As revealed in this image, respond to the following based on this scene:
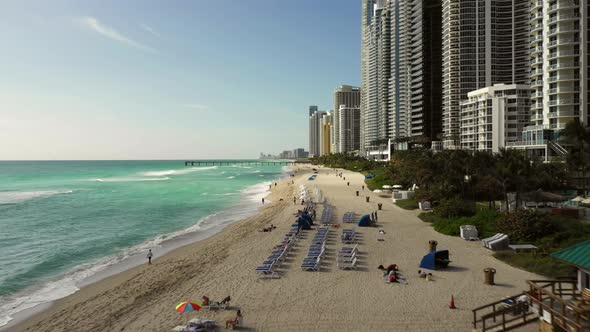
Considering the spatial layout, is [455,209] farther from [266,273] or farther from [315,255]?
[266,273]

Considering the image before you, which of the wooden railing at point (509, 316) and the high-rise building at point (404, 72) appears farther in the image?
the high-rise building at point (404, 72)

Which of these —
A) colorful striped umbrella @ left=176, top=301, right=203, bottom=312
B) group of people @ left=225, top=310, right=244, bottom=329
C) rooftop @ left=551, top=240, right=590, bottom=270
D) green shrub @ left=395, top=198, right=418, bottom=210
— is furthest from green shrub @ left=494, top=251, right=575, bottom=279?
green shrub @ left=395, top=198, right=418, bottom=210

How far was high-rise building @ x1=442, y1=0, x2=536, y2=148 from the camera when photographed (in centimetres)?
10481

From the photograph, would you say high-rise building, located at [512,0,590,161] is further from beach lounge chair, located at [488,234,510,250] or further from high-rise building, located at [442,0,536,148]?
high-rise building, located at [442,0,536,148]

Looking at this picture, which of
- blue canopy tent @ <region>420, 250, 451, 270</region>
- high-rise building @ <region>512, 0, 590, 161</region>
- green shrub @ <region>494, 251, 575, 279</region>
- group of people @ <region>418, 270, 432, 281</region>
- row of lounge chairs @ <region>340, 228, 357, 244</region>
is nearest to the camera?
green shrub @ <region>494, 251, 575, 279</region>

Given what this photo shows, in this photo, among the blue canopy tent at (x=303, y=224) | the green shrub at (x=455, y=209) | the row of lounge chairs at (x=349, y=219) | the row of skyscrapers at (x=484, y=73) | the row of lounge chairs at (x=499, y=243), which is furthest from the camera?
the row of skyscrapers at (x=484, y=73)

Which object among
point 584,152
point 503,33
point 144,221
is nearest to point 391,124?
point 503,33

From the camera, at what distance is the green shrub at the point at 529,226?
21625mm

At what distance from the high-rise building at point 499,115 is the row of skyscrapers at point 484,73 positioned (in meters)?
0.22

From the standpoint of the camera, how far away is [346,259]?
20250 mm

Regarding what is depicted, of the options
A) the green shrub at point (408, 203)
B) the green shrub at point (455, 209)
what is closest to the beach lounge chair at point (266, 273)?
the green shrub at point (455, 209)

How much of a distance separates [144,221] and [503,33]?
11033cm

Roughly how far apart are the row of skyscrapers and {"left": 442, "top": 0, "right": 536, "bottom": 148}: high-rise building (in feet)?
0.87

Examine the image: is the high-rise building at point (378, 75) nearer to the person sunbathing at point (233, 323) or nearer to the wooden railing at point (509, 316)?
the wooden railing at point (509, 316)
